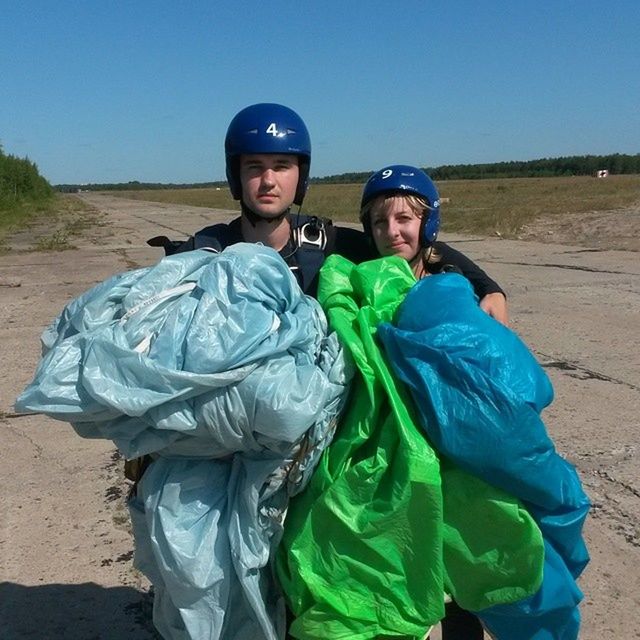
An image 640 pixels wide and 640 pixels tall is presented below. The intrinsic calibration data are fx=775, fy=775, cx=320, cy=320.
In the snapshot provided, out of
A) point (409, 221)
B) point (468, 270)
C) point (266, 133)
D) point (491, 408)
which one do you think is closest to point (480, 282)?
point (468, 270)

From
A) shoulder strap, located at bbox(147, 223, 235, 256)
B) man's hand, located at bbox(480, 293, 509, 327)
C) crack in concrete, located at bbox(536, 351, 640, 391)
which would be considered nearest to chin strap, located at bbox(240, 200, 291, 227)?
shoulder strap, located at bbox(147, 223, 235, 256)

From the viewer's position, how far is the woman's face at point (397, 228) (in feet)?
7.82

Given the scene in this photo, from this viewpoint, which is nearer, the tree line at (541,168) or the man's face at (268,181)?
the man's face at (268,181)

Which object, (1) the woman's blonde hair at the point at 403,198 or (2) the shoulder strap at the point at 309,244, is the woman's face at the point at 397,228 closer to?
(1) the woman's blonde hair at the point at 403,198

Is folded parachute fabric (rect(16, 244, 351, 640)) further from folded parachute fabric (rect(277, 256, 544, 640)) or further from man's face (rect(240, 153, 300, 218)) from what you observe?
man's face (rect(240, 153, 300, 218))

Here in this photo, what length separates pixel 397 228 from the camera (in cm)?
238

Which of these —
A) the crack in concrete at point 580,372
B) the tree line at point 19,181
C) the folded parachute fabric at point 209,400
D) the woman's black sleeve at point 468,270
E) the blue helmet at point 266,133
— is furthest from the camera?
the tree line at point 19,181

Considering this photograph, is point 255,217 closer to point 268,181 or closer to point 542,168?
point 268,181

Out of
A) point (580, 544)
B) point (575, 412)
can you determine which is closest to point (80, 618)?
point (580, 544)

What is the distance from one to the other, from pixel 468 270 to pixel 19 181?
51899 mm

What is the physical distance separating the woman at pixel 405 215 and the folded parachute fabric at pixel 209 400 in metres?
0.65

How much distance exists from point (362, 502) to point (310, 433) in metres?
0.19

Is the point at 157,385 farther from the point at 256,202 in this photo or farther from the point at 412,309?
the point at 256,202

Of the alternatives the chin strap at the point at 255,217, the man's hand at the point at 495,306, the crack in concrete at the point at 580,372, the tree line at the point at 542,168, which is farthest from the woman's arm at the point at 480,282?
the tree line at the point at 542,168
